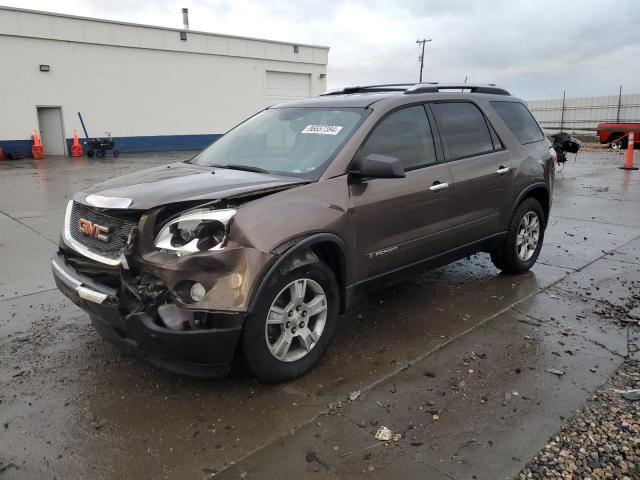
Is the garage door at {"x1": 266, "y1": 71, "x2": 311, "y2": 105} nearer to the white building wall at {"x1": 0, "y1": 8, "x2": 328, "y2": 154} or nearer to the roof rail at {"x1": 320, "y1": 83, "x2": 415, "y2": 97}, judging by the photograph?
the white building wall at {"x1": 0, "y1": 8, "x2": 328, "y2": 154}

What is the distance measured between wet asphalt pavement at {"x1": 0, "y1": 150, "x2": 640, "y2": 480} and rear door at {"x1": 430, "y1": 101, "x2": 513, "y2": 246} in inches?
28.0

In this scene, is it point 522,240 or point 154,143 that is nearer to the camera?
point 522,240

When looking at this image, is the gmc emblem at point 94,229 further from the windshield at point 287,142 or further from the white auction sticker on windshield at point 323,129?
the white auction sticker on windshield at point 323,129

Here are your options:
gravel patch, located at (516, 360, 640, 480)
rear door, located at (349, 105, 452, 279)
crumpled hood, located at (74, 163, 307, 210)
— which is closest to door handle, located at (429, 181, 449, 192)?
rear door, located at (349, 105, 452, 279)

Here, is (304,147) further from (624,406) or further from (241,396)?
(624,406)

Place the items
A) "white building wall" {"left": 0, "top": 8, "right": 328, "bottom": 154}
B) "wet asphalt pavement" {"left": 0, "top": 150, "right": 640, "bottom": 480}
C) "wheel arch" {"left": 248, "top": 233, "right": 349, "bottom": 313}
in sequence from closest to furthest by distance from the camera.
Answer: "wet asphalt pavement" {"left": 0, "top": 150, "right": 640, "bottom": 480}, "wheel arch" {"left": 248, "top": 233, "right": 349, "bottom": 313}, "white building wall" {"left": 0, "top": 8, "right": 328, "bottom": 154}

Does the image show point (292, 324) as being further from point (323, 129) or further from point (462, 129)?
point (462, 129)

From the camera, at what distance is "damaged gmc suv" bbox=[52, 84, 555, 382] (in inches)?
110

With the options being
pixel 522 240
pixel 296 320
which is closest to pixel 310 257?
pixel 296 320

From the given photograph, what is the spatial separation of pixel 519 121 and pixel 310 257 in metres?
3.33

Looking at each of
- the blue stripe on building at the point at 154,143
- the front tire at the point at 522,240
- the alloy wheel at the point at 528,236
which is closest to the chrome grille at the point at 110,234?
the front tire at the point at 522,240

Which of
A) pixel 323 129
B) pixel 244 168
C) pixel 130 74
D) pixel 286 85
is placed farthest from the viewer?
pixel 286 85

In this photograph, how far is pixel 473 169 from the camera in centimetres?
451

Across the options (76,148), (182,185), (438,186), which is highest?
(182,185)
